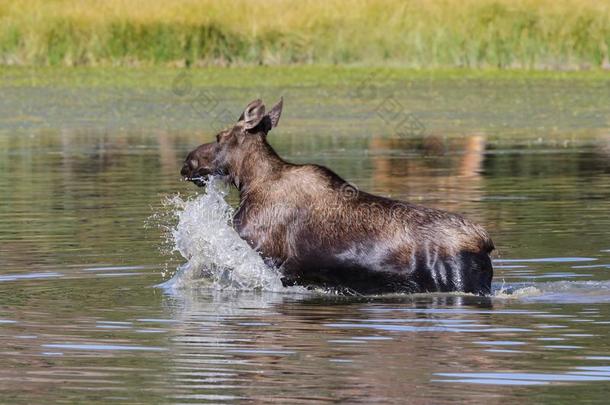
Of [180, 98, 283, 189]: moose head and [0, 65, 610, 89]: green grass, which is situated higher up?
[180, 98, 283, 189]: moose head

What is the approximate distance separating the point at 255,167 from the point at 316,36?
32.5 metres

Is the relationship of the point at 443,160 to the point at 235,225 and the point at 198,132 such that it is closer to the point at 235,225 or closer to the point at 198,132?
the point at 198,132

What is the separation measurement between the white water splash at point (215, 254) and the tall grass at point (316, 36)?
3102cm

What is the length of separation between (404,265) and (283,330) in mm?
1951

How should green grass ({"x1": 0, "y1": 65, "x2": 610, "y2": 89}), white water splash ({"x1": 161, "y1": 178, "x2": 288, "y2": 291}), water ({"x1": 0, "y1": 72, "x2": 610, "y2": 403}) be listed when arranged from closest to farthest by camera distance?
1. water ({"x1": 0, "y1": 72, "x2": 610, "y2": 403})
2. white water splash ({"x1": 161, "y1": 178, "x2": 288, "y2": 291})
3. green grass ({"x1": 0, "y1": 65, "x2": 610, "y2": 89})

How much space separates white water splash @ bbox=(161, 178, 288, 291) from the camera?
13758 mm

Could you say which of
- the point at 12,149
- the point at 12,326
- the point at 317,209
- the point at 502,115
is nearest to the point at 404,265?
the point at 317,209

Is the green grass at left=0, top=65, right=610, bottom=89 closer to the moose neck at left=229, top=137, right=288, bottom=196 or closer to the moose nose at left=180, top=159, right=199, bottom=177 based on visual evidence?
the moose nose at left=180, top=159, right=199, bottom=177

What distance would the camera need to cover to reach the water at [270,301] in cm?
966

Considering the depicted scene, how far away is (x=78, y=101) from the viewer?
37625 mm

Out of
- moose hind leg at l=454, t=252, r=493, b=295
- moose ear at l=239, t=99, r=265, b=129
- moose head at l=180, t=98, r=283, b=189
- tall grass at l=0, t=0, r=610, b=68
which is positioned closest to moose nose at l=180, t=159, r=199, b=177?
moose head at l=180, t=98, r=283, b=189

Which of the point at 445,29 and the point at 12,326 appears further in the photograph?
the point at 445,29

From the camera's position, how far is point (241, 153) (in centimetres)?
1433

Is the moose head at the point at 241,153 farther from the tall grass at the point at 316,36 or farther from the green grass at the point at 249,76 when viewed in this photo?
the tall grass at the point at 316,36
